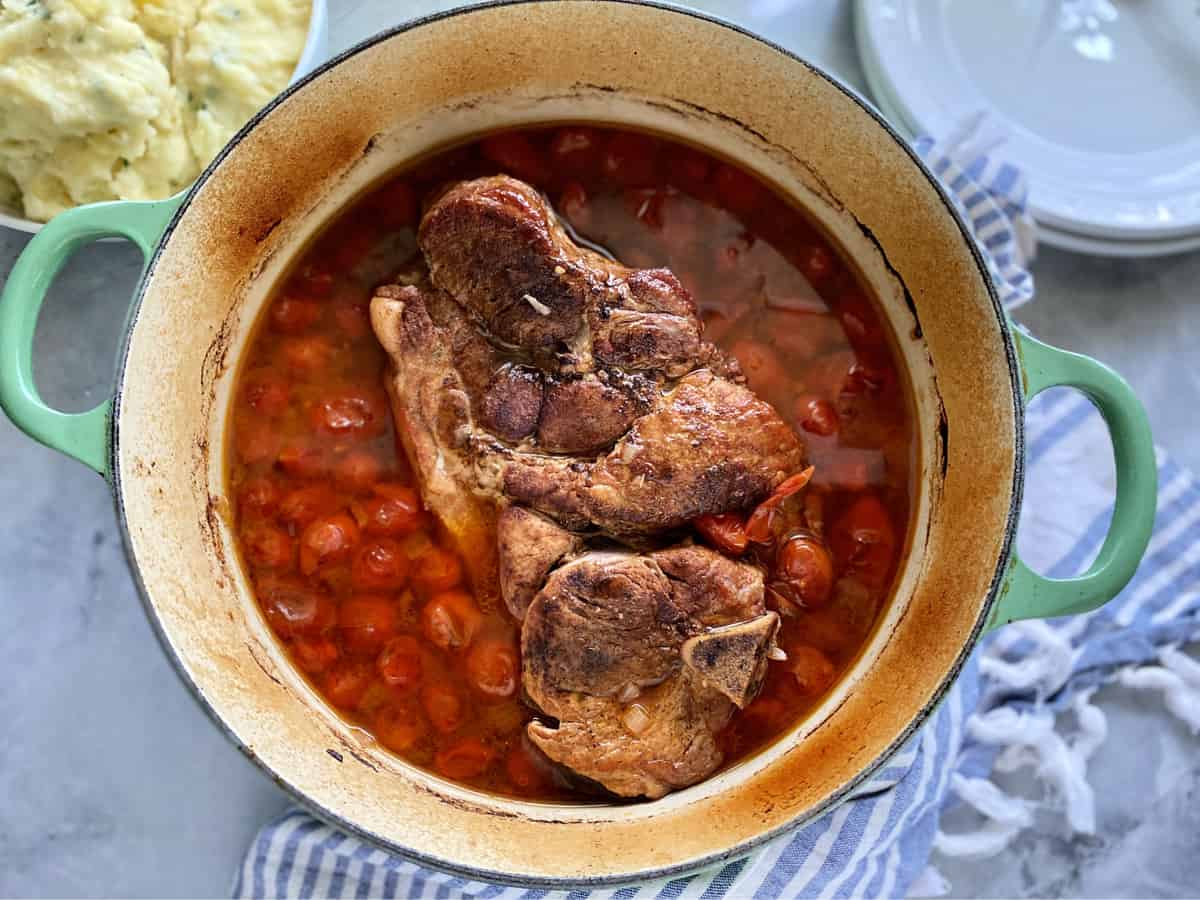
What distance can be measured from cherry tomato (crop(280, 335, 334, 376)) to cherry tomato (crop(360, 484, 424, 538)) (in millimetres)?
310

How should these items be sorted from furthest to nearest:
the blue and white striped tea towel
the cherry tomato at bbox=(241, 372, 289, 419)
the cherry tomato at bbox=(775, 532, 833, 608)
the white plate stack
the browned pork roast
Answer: the white plate stack
the blue and white striped tea towel
the cherry tomato at bbox=(241, 372, 289, 419)
the cherry tomato at bbox=(775, 532, 833, 608)
the browned pork roast

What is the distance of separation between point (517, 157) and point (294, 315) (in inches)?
24.9

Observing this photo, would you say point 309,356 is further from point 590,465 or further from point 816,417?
point 816,417

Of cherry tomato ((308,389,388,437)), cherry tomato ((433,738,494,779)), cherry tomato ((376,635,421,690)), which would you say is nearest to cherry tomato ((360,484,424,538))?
cherry tomato ((308,389,388,437))

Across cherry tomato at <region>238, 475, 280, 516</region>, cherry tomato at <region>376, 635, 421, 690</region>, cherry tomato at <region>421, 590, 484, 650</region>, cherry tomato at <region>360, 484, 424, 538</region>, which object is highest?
cherry tomato at <region>360, 484, 424, 538</region>

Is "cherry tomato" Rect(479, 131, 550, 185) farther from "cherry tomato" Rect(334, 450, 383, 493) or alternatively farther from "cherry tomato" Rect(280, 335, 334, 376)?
"cherry tomato" Rect(334, 450, 383, 493)

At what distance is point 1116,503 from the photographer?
88.7 inches

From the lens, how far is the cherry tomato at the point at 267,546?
2.55 metres

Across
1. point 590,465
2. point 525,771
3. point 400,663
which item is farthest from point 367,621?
point 590,465

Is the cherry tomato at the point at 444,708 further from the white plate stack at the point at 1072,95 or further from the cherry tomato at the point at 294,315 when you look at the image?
the white plate stack at the point at 1072,95

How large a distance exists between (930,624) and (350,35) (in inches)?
82.8

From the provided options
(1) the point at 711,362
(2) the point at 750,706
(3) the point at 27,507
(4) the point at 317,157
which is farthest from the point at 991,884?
(3) the point at 27,507

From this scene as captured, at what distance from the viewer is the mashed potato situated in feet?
8.53

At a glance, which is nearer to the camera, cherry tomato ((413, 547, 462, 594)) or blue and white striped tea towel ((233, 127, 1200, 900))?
cherry tomato ((413, 547, 462, 594))
